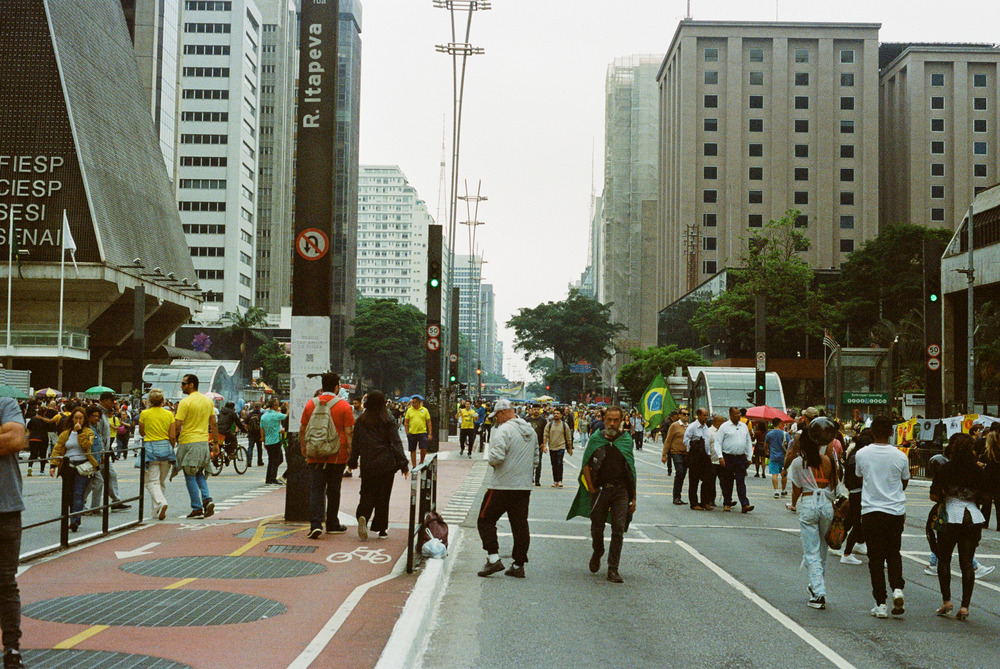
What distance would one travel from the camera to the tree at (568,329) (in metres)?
103

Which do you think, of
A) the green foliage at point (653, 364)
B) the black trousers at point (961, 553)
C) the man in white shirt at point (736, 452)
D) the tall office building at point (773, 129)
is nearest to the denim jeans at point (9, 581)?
the black trousers at point (961, 553)

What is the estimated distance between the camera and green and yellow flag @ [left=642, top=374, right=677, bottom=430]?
32625 millimetres

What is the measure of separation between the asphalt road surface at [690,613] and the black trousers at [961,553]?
30cm

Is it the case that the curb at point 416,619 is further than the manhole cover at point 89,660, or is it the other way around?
the curb at point 416,619

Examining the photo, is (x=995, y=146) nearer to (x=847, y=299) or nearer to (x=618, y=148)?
(x=847, y=299)

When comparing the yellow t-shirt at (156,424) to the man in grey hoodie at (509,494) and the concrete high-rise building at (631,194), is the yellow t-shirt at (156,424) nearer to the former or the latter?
the man in grey hoodie at (509,494)

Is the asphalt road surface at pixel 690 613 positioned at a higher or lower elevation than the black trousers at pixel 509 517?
lower

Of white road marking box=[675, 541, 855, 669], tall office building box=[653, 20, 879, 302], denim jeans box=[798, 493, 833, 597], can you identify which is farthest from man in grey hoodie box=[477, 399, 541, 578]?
tall office building box=[653, 20, 879, 302]

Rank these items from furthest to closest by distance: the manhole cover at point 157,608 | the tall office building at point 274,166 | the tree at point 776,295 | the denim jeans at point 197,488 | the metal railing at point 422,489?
the tall office building at point 274,166 < the tree at point 776,295 < the denim jeans at point 197,488 < the metal railing at point 422,489 < the manhole cover at point 157,608

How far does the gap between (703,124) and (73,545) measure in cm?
8732

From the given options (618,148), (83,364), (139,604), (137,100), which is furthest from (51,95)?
(618,148)

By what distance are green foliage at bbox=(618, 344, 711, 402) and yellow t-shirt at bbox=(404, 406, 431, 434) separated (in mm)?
44717

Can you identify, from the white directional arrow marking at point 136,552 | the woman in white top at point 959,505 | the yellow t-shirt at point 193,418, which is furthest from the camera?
the yellow t-shirt at point 193,418

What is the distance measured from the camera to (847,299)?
73.0 metres
